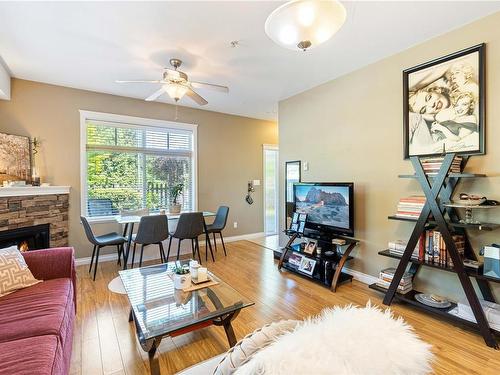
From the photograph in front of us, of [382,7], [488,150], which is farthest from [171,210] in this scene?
[488,150]

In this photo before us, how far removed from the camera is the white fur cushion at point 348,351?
0.67m

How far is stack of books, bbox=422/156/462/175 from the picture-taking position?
93.3 inches

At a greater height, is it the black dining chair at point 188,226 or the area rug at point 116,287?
the black dining chair at point 188,226

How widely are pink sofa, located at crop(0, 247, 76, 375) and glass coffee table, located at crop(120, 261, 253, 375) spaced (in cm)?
41

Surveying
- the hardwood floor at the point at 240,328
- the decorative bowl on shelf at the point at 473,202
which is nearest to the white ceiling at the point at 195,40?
the decorative bowl on shelf at the point at 473,202

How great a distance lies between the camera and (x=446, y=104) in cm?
252

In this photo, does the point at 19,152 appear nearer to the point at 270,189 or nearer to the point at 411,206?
the point at 270,189

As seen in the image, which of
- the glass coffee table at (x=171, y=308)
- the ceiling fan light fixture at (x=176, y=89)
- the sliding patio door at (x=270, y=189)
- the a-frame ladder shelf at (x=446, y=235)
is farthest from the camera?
the sliding patio door at (x=270, y=189)

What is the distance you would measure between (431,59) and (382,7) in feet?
2.99

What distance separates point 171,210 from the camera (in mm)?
4422

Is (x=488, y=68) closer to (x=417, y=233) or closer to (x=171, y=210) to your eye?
(x=417, y=233)

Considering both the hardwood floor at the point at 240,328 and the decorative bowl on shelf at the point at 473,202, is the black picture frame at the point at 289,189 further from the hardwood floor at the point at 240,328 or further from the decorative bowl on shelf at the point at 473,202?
the decorative bowl on shelf at the point at 473,202

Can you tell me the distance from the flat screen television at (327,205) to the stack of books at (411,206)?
528 millimetres

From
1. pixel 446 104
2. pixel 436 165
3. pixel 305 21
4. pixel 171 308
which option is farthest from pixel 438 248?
pixel 171 308
